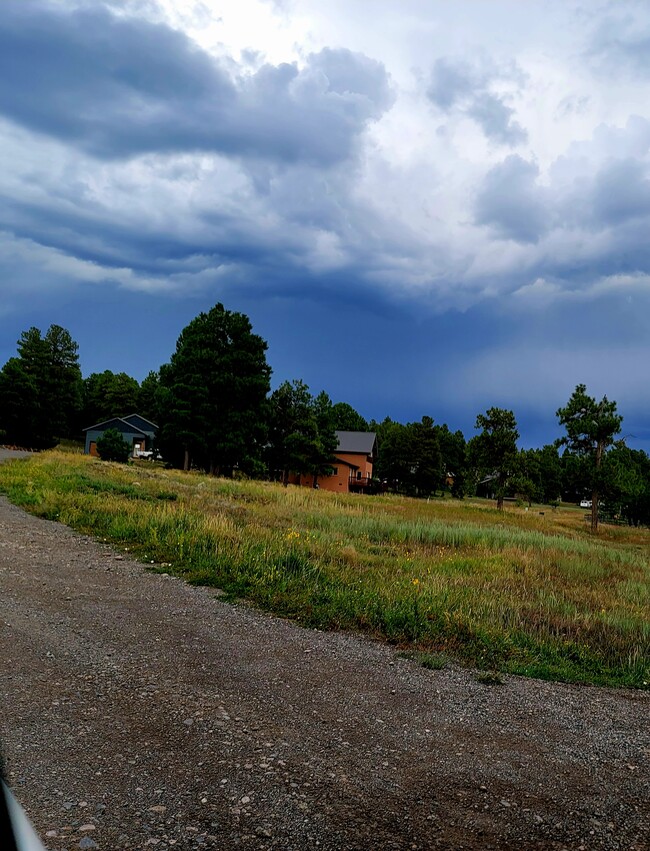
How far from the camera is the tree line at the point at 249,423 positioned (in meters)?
43.2

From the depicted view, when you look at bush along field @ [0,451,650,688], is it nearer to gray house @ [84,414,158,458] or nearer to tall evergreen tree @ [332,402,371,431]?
gray house @ [84,414,158,458]

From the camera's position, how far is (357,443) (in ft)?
248

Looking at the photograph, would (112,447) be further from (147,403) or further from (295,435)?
(147,403)

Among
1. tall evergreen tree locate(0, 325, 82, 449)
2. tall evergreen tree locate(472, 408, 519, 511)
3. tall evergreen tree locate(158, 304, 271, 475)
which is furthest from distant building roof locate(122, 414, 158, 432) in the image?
tall evergreen tree locate(472, 408, 519, 511)

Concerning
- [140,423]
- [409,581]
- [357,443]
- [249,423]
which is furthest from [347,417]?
[409,581]

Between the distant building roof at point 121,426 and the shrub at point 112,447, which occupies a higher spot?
the distant building roof at point 121,426

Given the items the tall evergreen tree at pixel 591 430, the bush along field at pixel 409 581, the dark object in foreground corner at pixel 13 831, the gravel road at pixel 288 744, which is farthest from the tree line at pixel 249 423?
the dark object in foreground corner at pixel 13 831

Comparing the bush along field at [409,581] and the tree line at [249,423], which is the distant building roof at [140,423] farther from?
the bush along field at [409,581]

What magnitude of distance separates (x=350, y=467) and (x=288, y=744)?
68.1 meters

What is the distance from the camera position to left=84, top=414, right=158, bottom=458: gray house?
69.8 meters

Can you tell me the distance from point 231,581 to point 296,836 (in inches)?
227

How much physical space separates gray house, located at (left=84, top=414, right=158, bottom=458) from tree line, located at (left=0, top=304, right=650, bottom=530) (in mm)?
5259

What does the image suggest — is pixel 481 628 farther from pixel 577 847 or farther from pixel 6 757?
pixel 6 757

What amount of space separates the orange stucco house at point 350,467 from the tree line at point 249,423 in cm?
322
